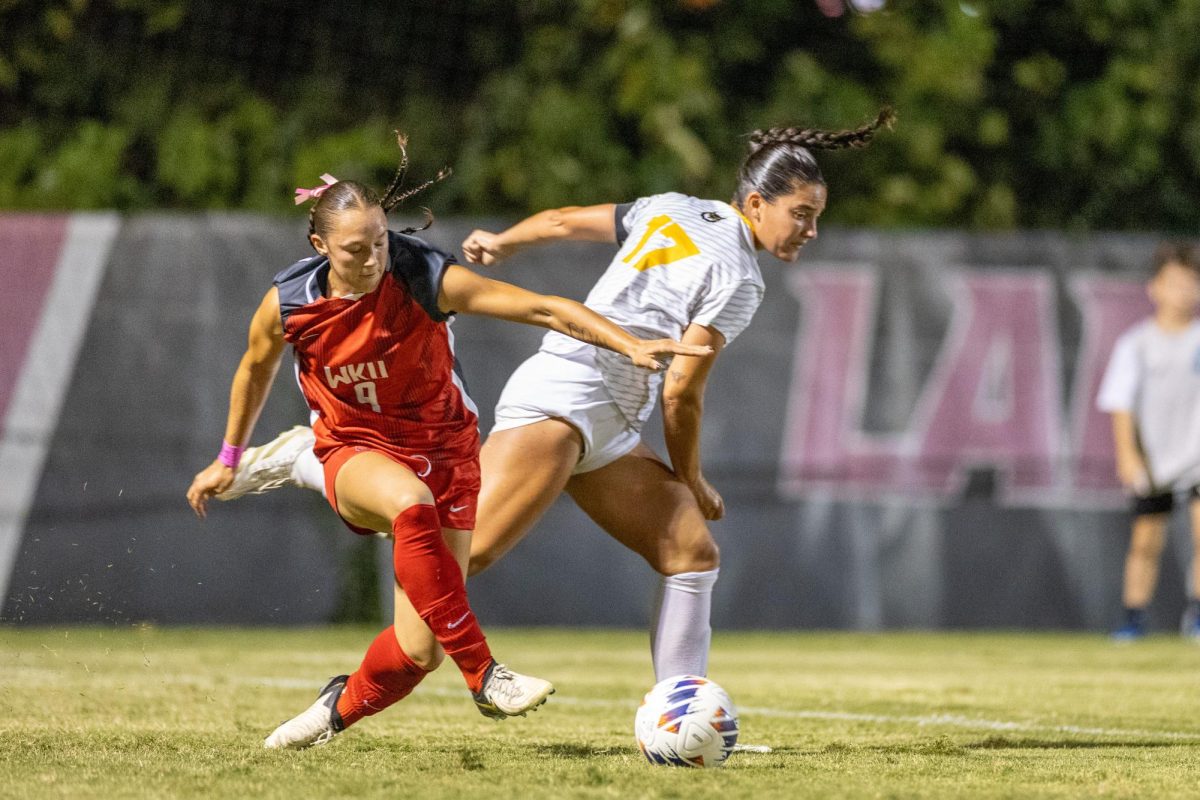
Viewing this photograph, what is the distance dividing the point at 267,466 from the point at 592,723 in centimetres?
146

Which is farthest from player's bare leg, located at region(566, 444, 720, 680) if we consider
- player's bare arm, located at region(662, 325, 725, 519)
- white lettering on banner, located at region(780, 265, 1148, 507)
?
white lettering on banner, located at region(780, 265, 1148, 507)

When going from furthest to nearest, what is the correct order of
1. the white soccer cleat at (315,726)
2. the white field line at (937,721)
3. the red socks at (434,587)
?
the white field line at (937,721)
the white soccer cleat at (315,726)
the red socks at (434,587)

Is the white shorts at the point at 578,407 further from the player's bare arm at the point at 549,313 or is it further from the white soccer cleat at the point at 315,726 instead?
the white soccer cleat at the point at 315,726

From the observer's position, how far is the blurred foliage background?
11859 millimetres

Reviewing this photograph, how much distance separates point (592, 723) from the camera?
5.97 m

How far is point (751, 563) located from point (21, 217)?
15.7 feet

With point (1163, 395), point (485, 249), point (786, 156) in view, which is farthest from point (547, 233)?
point (1163, 395)

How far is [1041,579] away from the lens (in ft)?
35.5

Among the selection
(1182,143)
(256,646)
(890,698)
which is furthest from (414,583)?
(1182,143)

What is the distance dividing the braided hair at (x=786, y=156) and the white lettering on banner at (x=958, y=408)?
5.25 meters

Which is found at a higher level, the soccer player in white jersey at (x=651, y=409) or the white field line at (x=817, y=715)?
the soccer player in white jersey at (x=651, y=409)

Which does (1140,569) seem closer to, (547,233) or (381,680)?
Result: (547,233)

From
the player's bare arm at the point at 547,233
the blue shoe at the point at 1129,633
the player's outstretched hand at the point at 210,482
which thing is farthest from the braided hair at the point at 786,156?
the blue shoe at the point at 1129,633

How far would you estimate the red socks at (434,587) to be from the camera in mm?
4617
